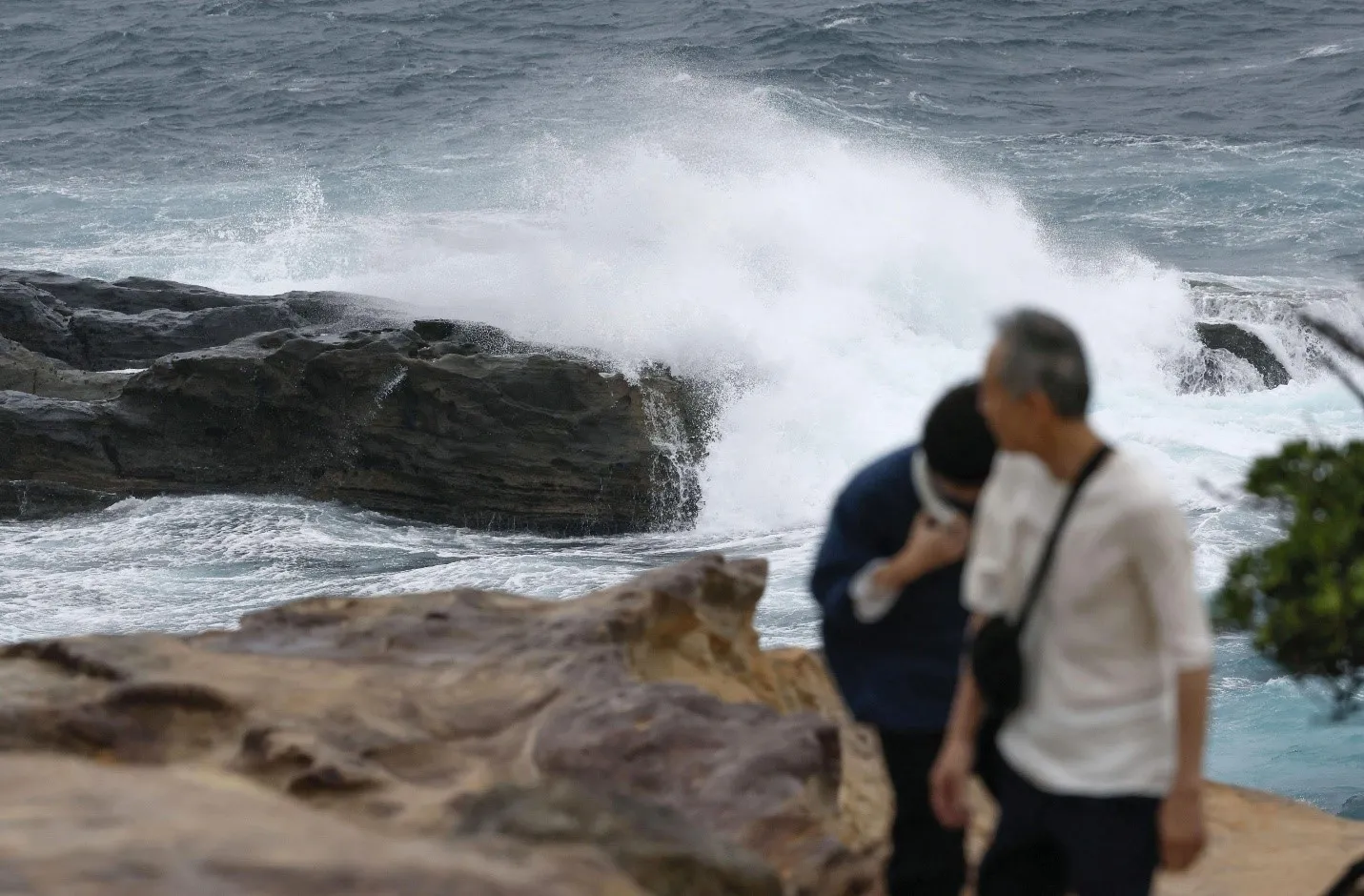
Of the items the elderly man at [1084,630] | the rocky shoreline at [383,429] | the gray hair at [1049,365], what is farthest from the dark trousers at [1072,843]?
the rocky shoreline at [383,429]

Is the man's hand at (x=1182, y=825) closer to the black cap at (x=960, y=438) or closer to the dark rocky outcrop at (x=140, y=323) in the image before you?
the black cap at (x=960, y=438)

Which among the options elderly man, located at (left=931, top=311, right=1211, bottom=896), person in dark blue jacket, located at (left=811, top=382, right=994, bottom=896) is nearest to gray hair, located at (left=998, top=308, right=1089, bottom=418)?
elderly man, located at (left=931, top=311, right=1211, bottom=896)

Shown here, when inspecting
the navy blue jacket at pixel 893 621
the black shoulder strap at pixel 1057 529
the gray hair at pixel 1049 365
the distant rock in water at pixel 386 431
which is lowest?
the distant rock in water at pixel 386 431

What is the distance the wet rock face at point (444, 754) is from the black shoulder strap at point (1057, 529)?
779mm

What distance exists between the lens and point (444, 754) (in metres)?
3.28

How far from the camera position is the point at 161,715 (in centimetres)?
338

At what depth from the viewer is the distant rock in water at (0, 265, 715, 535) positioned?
10492mm

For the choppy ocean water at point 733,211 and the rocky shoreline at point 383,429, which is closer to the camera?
the choppy ocean water at point 733,211

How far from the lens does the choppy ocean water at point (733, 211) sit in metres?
10.1

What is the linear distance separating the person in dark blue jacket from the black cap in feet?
0.33

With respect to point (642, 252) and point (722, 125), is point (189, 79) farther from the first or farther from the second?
point (642, 252)

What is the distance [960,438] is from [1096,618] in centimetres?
44

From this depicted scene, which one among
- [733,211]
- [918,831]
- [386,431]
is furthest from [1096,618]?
[733,211]

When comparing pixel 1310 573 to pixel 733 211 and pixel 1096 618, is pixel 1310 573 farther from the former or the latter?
pixel 733 211
